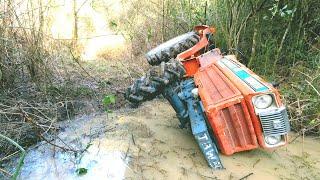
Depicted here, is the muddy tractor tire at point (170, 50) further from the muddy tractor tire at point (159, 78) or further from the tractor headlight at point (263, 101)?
the tractor headlight at point (263, 101)

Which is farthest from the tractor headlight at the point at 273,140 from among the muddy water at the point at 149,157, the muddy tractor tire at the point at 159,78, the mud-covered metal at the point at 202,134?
the muddy tractor tire at the point at 159,78

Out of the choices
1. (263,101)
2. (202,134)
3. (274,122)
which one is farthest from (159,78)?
(274,122)

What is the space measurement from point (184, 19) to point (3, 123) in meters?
3.01

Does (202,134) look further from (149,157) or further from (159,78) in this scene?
(159,78)

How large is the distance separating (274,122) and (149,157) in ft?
3.52

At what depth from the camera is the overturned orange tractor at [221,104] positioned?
Result: 342cm

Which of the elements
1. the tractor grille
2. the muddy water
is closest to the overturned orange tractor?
the tractor grille

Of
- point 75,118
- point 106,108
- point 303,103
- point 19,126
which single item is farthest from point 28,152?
point 303,103

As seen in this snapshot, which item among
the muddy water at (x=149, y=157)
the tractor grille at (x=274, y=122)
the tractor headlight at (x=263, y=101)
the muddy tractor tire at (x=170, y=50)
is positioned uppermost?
the muddy tractor tire at (x=170, y=50)

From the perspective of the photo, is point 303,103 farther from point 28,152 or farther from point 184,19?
point 28,152

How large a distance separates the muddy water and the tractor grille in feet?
1.21

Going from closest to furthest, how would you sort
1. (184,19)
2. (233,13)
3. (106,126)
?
(106,126), (233,13), (184,19)

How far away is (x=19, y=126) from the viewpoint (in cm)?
414

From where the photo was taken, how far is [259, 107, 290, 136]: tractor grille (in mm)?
3398
